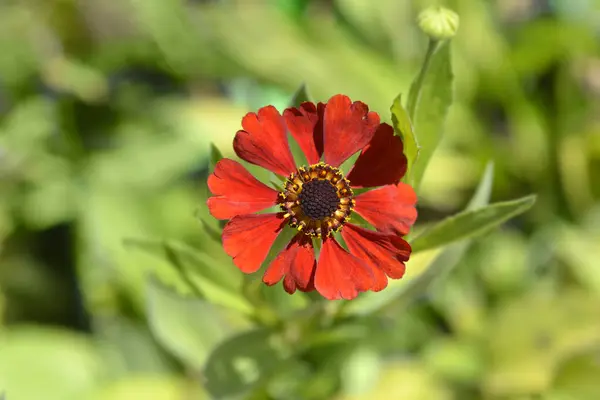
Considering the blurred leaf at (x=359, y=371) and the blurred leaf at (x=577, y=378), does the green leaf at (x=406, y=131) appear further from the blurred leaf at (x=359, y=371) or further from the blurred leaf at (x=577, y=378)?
the blurred leaf at (x=577, y=378)

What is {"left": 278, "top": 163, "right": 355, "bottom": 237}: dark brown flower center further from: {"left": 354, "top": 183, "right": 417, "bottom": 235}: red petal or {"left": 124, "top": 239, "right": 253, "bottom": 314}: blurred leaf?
{"left": 124, "top": 239, "right": 253, "bottom": 314}: blurred leaf

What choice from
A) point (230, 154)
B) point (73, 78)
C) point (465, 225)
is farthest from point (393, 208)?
point (73, 78)

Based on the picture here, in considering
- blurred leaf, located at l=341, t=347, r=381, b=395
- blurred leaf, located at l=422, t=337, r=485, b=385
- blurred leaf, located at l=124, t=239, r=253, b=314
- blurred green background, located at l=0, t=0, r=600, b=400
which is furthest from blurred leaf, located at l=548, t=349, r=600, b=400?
blurred leaf, located at l=124, t=239, r=253, b=314

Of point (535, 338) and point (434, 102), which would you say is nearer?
point (434, 102)

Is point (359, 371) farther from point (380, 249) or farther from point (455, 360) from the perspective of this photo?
point (380, 249)

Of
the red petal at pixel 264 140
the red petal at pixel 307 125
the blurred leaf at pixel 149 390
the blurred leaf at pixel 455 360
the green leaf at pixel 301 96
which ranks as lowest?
the red petal at pixel 264 140

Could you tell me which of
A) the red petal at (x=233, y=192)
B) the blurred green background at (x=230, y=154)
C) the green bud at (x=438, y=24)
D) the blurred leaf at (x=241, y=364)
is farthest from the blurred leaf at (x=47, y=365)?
the green bud at (x=438, y=24)

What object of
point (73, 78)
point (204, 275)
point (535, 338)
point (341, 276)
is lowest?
point (341, 276)
